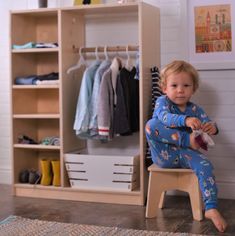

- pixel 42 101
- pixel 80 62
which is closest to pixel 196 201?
pixel 80 62

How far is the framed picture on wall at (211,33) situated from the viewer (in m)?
3.65

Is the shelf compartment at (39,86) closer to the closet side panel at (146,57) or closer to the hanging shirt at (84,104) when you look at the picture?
the hanging shirt at (84,104)

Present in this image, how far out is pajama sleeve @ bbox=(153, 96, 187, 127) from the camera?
9.84ft

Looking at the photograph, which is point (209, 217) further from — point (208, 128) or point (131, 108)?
point (131, 108)

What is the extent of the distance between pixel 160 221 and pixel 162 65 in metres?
1.30

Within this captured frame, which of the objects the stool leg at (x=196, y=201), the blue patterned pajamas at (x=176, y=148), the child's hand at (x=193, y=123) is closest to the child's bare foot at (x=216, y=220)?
the blue patterned pajamas at (x=176, y=148)

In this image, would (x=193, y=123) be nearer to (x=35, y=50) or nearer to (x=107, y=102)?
(x=107, y=102)

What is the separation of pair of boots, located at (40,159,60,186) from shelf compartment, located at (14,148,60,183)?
223mm

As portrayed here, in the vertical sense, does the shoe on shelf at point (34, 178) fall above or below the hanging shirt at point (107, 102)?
below

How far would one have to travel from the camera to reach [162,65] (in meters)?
3.88

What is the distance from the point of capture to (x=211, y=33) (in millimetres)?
3691

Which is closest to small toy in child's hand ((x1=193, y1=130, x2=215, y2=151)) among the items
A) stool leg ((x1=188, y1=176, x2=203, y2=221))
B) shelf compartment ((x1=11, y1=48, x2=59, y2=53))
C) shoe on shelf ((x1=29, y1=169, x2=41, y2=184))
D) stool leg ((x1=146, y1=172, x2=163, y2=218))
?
stool leg ((x1=188, y1=176, x2=203, y2=221))

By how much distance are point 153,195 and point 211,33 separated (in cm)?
131

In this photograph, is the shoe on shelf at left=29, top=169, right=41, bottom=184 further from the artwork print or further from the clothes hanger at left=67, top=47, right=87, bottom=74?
the artwork print
